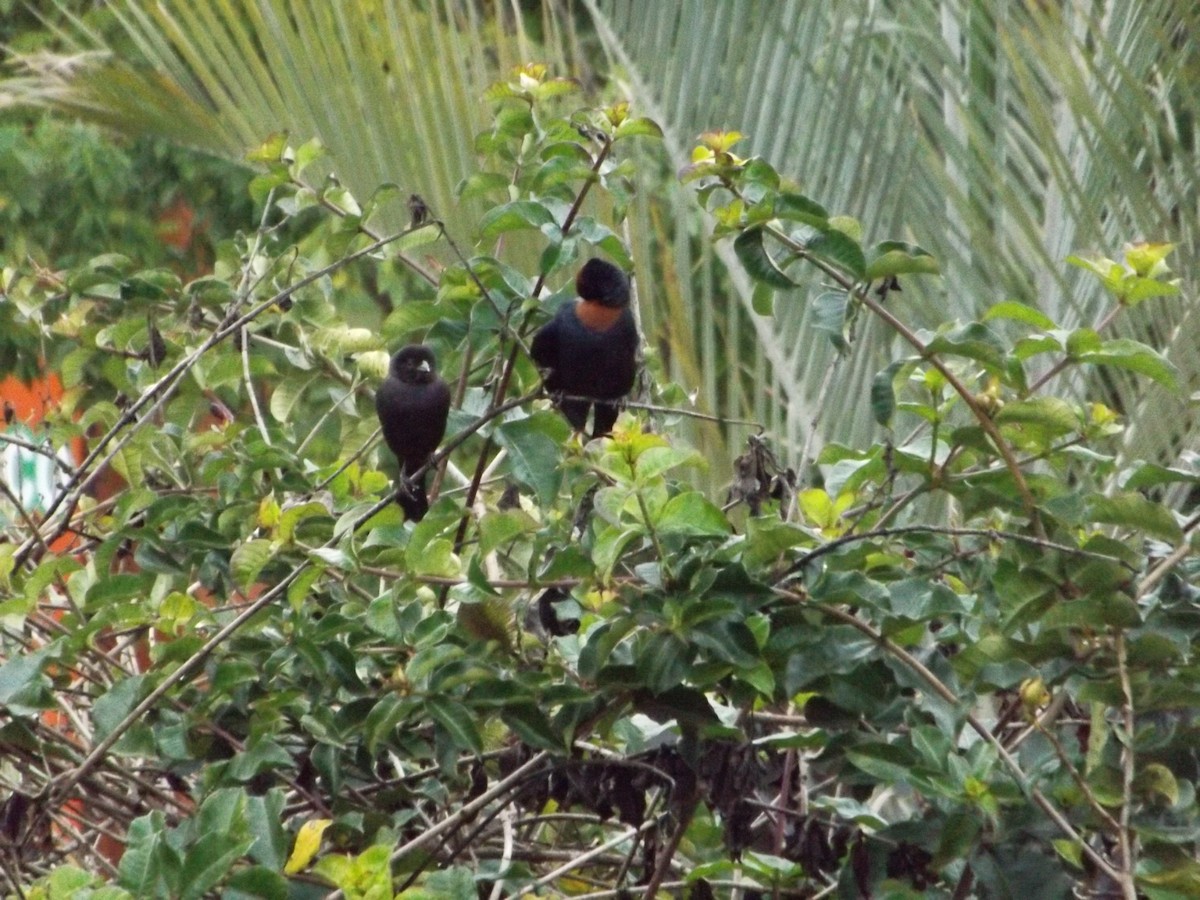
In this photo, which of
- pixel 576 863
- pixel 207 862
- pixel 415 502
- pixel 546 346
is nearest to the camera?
pixel 207 862

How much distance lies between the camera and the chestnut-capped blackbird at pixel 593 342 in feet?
8.45

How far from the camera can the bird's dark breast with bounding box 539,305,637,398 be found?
256cm

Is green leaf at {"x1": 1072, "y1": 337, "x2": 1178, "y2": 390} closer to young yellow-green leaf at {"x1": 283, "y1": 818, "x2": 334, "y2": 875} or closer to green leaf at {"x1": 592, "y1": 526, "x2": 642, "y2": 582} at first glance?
green leaf at {"x1": 592, "y1": 526, "x2": 642, "y2": 582}

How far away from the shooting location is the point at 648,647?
4.96 ft

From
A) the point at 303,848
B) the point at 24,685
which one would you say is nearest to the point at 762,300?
the point at 303,848

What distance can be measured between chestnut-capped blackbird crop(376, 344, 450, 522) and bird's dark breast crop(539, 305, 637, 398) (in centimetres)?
25

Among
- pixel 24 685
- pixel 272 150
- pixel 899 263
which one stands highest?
pixel 899 263

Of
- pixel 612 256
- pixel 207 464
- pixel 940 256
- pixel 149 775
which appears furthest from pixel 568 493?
pixel 940 256

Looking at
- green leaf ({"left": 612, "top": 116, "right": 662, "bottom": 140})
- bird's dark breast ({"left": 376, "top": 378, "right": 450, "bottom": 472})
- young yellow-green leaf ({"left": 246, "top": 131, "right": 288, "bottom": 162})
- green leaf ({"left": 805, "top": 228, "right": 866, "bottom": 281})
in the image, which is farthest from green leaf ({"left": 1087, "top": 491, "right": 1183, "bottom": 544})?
young yellow-green leaf ({"left": 246, "top": 131, "right": 288, "bottom": 162})

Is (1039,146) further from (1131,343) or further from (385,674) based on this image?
(385,674)

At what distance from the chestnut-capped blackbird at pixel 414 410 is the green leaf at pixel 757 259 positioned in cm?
78

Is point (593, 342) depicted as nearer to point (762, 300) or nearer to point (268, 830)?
point (762, 300)

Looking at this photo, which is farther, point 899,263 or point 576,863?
point 576,863

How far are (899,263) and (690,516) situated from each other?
1.05 ft
